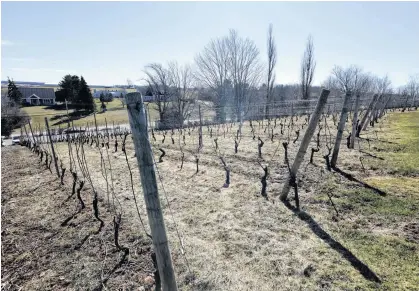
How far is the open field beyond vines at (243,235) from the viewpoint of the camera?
102 inches

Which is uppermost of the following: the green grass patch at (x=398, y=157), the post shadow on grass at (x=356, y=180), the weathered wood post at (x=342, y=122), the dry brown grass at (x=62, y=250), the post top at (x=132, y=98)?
the post top at (x=132, y=98)

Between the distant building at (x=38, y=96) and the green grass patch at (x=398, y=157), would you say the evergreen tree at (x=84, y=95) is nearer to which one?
the distant building at (x=38, y=96)

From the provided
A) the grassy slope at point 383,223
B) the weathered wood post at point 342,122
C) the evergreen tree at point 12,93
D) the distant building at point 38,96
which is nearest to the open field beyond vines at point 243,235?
the grassy slope at point 383,223

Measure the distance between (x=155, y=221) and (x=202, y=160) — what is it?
6.27 metres

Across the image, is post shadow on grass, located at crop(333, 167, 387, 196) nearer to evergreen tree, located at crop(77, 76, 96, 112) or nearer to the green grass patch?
the green grass patch

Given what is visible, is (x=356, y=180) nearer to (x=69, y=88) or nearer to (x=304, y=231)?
(x=304, y=231)

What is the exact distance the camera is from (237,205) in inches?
173

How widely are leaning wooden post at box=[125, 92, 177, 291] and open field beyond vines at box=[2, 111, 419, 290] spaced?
2.21 feet

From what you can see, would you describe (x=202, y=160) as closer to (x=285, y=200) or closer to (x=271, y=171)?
(x=271, y=171)

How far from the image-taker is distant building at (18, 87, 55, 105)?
1921 inches

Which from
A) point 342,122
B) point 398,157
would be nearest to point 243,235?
point 342,122

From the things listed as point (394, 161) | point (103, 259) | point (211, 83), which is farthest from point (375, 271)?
point (211, 83)

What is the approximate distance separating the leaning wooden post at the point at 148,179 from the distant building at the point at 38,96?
195 feet

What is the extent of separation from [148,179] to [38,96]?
59802 mm
